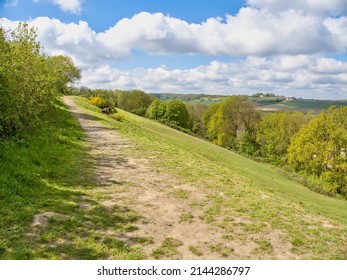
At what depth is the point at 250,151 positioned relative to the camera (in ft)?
236

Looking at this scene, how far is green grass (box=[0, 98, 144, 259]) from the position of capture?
24.9ft

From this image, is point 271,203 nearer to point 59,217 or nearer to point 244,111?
point 59,217

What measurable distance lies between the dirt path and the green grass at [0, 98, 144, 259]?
45 centimetres

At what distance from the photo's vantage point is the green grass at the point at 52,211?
299 inches

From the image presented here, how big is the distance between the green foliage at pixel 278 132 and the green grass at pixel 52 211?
56960mm

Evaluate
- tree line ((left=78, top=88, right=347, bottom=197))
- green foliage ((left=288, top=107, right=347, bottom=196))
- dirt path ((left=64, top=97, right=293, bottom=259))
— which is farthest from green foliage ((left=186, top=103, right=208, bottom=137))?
dirt path ((left=64, top=97, right=293, bottom=259))

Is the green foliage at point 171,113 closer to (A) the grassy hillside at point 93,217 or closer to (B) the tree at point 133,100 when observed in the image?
(B) the tree at point 133,100

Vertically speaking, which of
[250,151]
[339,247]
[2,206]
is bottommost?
[250,151]

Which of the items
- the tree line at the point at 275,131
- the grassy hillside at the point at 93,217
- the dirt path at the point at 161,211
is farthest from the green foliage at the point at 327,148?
the dirt path at the point at 161,211

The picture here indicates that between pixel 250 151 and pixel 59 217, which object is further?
pixel 250 151

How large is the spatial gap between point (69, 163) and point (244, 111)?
65.8m

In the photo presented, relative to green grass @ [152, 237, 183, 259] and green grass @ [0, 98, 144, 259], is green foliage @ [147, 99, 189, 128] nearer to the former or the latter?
green grass @ [0, 98, 144, 259]

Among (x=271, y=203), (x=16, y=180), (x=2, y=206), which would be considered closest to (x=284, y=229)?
(x=271, y=203)

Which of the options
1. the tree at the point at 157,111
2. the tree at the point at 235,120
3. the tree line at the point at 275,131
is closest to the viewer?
the tree line at the point at 275,131
